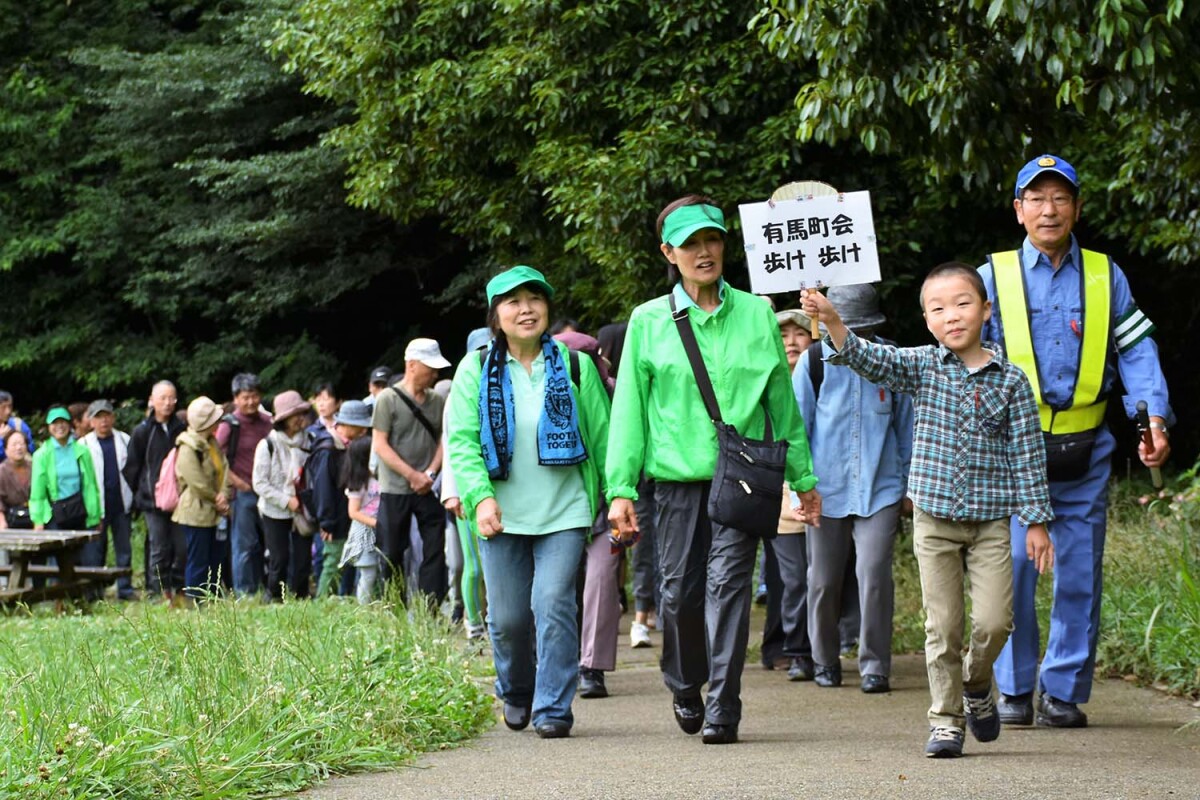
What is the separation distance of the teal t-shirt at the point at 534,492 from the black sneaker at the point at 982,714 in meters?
1.77

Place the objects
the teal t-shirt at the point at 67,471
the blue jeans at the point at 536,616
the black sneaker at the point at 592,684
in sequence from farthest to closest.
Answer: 1. the teal t-shirt at the point at 67,471
2. the black sneaker at the point at 592,684
3. the blue jeans at the point at 536,616

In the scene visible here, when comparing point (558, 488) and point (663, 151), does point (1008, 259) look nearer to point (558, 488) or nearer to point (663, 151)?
point (558, 488)

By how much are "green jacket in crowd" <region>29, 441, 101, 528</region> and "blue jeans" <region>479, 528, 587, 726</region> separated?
11.0m

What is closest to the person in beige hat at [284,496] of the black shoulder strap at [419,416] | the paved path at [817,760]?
the black shoulder strap at [419,416]

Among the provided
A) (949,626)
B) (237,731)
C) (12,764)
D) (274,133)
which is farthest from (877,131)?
(274,133)

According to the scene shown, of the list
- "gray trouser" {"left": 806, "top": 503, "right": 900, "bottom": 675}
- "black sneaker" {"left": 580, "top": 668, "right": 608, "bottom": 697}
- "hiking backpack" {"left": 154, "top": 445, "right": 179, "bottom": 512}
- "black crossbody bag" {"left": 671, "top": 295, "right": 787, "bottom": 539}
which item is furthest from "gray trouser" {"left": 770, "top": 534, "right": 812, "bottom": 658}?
"hiking backpack" {"left": 154, "top": 445, "right": 179, "bottom": 512}

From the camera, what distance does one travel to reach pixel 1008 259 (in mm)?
6801

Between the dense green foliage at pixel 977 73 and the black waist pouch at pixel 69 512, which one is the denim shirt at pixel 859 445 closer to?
the dense green foliage at pixel 977 73

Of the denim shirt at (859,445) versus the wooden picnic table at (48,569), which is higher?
the denim shirt at (859,445)

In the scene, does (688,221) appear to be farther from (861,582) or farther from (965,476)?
(861,582)

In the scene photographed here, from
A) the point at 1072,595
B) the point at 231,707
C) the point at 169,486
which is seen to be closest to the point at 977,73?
the point at 1072,595

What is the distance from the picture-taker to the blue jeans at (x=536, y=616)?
693 centimetres

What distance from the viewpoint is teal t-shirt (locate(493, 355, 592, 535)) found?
6.98 metres

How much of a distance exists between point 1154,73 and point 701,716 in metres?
3.19
